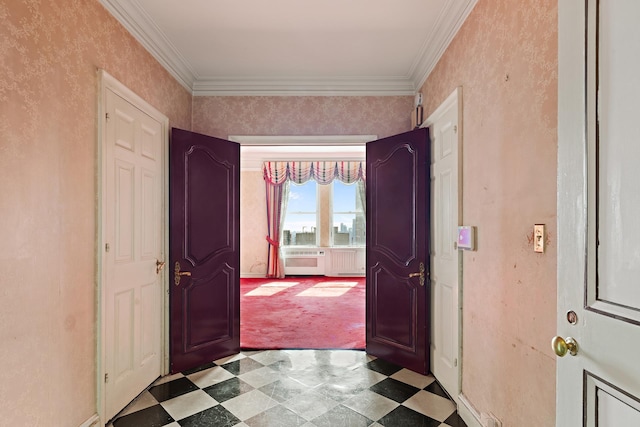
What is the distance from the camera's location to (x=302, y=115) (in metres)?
3.55

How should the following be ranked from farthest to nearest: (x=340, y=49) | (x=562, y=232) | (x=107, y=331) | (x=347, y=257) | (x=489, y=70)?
(x=347, y=257) → (x=340, y=49) → (x=107, y=331) → (x=489, y=70) → (x=562, y=232)

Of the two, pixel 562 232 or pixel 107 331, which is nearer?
pixel 562 232

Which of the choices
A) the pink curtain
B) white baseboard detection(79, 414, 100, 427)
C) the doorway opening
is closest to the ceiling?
white baseboard detection(79, 414, 100, 427)

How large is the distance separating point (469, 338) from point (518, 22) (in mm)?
1796

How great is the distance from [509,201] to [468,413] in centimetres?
139

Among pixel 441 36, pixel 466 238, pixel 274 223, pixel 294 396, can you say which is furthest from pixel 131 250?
pixel 274 223

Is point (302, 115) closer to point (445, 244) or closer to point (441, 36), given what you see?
point (441, 36)

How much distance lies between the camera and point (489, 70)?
6.45 feet

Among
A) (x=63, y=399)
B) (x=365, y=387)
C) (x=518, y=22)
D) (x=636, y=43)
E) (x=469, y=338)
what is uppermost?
(x=518, y=22)

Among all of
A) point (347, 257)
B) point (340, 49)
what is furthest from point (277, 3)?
point (347, 257)

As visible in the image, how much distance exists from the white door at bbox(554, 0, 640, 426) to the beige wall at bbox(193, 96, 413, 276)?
2.47 m

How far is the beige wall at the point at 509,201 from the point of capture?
1.48 m

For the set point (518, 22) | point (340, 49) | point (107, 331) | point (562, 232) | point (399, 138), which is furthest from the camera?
point (399, 138)

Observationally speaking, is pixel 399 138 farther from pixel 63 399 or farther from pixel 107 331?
pixel 63 399
